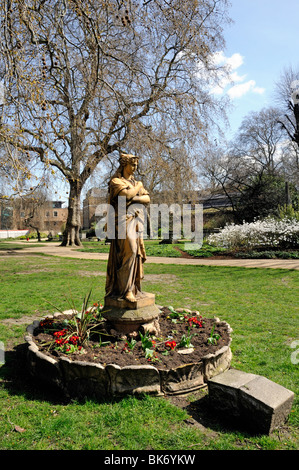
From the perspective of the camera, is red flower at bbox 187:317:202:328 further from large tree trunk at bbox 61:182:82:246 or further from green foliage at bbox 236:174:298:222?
green foliage at bbox 236:174:298:222

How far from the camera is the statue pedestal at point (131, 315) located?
4598mm

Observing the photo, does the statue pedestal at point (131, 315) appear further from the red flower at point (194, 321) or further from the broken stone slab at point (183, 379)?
the broken stone slab at point (183, 379)

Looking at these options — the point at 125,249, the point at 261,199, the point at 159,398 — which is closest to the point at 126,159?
the point at 125,249

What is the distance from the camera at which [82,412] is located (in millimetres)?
3400

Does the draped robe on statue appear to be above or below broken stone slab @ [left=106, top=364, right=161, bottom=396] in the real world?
above

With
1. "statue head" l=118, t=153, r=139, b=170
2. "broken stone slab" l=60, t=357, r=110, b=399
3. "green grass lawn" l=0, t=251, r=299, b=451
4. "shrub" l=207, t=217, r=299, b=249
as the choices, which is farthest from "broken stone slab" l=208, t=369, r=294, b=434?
"shrub" l=207, t=217, r=299, b=249

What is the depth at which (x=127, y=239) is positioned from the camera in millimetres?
4691

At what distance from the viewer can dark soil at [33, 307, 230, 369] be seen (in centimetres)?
396

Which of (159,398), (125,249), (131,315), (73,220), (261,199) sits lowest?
(159,398)

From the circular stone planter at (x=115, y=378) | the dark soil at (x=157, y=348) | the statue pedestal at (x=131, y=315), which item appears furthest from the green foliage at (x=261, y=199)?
the circular stone planter at (x=115, y=378)

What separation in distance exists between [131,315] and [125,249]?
918 millimetres

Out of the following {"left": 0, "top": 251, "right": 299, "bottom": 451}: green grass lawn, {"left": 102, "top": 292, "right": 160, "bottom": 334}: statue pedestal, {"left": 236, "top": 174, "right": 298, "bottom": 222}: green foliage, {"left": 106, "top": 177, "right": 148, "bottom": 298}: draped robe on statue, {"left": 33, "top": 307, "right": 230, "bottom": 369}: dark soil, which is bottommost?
{"left": 0, "top": 251, "right": 299, "bottom": 451}: green grass lawn

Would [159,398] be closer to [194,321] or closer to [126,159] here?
[194,321]

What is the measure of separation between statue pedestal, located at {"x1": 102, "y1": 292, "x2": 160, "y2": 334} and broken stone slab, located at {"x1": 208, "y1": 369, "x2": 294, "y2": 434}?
1.38 m
